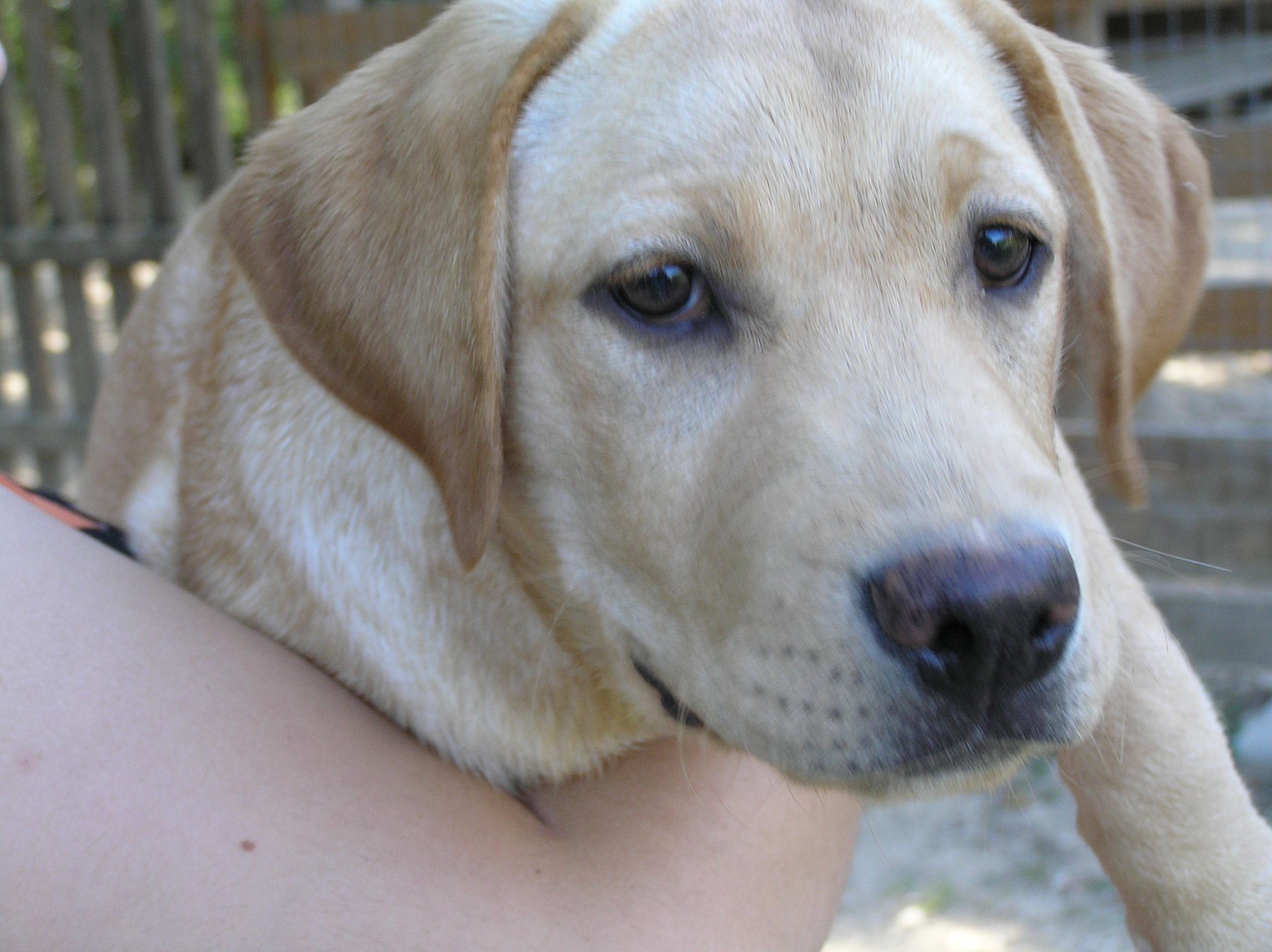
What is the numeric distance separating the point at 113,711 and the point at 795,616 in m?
0.87

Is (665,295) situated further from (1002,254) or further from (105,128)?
(105,128)

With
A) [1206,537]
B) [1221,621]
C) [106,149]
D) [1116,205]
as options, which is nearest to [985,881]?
[1221,621]

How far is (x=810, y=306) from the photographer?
165 centimetres

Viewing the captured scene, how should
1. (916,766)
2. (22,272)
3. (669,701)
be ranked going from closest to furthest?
(916,766)
(669,701)
(22,272)

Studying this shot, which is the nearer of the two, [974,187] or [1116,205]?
[974,187]

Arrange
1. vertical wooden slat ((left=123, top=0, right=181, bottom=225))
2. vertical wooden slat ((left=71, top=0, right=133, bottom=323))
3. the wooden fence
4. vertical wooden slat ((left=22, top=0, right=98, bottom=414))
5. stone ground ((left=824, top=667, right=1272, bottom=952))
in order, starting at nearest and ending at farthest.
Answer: stone ground ((left=824, top=667, right=1272, bottom=952))
the wooden fence
vertical wooden slat ((left=123, top=0, right=181, bottom=225))
vertical wooden slat ((left=71, top=0, right=133, bottom=323))
vertical wooden slat ((left=22, top=0, right=98, bottom=414))

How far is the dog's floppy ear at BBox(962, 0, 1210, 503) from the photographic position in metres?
2.06

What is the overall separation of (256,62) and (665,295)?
5.39 meters

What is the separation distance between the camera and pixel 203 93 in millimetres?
6512

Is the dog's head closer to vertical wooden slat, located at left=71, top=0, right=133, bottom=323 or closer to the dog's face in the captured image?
the dog's face

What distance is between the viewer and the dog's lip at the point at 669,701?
1866 millimetres

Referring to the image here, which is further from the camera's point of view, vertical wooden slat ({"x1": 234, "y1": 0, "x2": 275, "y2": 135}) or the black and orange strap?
vertical wooden slat ({"x1": 234, "y1": 0, "x2": 275, "y2": 135})

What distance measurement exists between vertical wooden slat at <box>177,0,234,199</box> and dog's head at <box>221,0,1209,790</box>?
477 centimetres

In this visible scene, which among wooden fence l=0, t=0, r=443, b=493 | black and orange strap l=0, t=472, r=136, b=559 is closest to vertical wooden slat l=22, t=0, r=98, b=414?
wooden fence l=0, t=0, r=443, b=493
